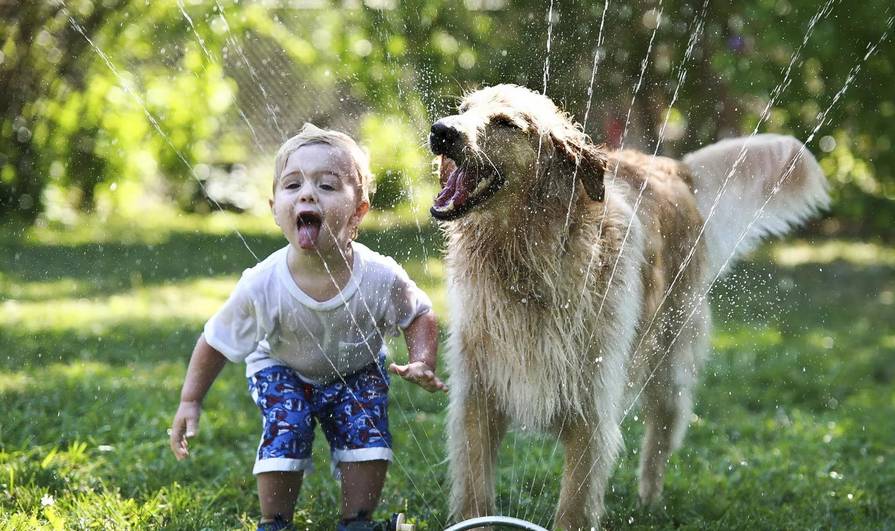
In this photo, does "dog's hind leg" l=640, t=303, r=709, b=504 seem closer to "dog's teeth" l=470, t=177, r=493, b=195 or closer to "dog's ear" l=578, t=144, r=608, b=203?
"dog's ear" l=578, t=144, r=608, b=203

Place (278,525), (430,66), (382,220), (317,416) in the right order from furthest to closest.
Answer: (430,66), (382,220), (317,416), (278,525)

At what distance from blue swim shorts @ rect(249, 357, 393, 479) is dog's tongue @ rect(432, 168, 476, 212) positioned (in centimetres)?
68

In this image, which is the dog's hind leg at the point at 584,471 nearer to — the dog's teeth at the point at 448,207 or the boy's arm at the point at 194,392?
the dog's teeth at the point at 448,207

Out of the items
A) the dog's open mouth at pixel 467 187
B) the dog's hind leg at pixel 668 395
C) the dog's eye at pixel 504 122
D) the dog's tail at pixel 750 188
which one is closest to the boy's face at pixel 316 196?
the dog's open mouth at pixel 467 187

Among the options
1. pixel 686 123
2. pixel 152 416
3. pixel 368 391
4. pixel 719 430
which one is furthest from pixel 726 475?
pixel 686 123

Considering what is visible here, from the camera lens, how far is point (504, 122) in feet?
9.24

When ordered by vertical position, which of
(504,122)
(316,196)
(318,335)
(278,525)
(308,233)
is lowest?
(278,525)

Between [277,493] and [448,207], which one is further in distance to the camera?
[277,493]

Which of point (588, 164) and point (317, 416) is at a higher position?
point (588, 164)

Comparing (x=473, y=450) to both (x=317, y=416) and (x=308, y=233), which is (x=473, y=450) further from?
(x=308, y=233)

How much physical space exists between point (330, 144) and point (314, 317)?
533mm

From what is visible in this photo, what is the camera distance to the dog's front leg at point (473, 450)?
3125mm

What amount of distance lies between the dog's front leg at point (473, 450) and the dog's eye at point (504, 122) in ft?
2.91

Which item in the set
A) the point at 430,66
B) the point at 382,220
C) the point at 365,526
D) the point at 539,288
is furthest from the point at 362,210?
the point at 430,66
